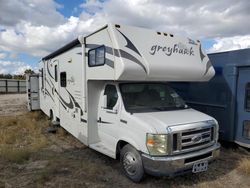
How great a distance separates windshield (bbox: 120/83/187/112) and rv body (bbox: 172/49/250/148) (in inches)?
68.7

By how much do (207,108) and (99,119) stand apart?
10.9 feet

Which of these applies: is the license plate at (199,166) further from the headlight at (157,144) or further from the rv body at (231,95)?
the rv body at (231,95)

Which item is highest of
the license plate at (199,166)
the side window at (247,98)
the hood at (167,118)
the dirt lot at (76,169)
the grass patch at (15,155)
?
the side window at (247,98)

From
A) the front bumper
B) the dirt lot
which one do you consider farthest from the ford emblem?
the dirt lot

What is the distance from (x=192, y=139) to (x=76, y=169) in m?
2.64

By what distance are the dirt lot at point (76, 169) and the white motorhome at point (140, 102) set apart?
1.33 feet

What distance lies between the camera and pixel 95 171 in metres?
5.19

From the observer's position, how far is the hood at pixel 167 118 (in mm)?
4266

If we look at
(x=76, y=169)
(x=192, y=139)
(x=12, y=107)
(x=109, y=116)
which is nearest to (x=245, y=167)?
(x=192, y=139)

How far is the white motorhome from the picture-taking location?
4.25 metres

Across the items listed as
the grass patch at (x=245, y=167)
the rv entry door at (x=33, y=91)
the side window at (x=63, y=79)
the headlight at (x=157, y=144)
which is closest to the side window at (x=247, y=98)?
the grass patch at (x=245, y=167)

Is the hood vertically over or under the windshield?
under

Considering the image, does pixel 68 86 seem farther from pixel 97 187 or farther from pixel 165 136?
pixel 165 136

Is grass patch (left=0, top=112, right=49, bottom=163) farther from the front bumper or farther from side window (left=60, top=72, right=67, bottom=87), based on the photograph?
the front bumper
